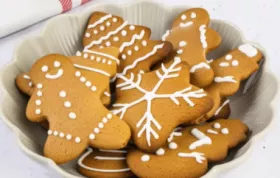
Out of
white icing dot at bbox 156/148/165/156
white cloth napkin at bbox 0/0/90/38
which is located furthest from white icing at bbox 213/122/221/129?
white cloth napkin at bbox 0/0/90/38

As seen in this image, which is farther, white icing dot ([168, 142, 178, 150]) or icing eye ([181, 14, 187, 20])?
icing eye ([181, 14, 187, 20])

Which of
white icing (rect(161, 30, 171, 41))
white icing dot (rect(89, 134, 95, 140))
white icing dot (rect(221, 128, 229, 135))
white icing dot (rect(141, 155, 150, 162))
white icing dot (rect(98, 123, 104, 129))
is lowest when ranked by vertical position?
white icing dot (rect(141, 155, 150, 162))

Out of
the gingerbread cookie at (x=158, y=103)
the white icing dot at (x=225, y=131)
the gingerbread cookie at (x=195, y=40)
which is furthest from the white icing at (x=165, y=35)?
the white icing dot at (x=225, y=131)

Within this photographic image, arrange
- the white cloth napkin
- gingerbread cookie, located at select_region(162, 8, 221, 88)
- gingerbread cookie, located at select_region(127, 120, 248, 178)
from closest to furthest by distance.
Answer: gingerbread cookie, located at select_region(127, 120, 248, 178) → gingerbread cookie, located at select_region(162, 8, 221, 88) → the white cloth napkin

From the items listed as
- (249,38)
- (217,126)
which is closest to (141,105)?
(217,126)

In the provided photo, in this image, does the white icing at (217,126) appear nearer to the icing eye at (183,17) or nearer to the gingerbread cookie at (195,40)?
the gingerbread cookie at (195,40)

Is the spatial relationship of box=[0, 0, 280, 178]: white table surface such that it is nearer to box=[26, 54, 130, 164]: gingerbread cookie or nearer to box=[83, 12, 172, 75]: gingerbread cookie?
box=[26, 54, 130, 164]: gingerbread cookie

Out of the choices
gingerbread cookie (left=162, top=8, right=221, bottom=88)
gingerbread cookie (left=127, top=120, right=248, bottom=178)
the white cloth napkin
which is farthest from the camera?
the white cloth napkin

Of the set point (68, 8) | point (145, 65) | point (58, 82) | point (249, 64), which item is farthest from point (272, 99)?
point (68, 8)

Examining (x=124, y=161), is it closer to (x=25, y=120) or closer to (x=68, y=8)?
(x=25, y=120)
